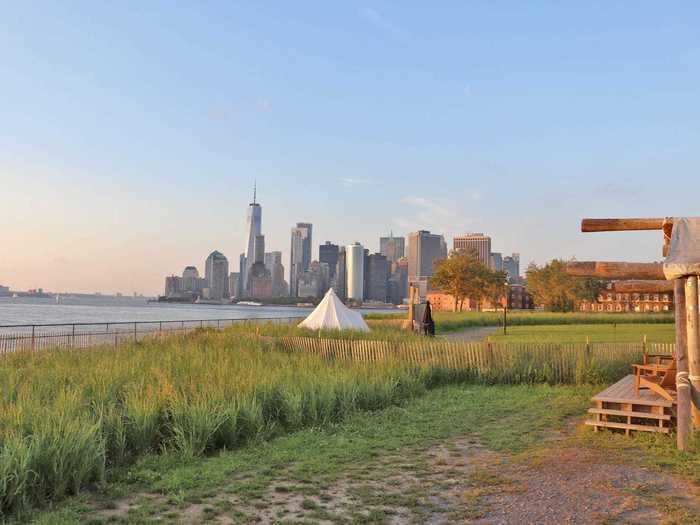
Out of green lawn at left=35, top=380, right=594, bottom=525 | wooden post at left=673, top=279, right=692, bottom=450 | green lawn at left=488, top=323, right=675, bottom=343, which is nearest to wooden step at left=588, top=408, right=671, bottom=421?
wooden post at left=673, top=279, right=692, bottom=450

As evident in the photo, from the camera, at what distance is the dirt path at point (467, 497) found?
17.4 ft

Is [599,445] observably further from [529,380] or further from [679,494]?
[529,380]

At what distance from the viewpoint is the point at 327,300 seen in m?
31.1

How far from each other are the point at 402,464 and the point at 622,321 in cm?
4883

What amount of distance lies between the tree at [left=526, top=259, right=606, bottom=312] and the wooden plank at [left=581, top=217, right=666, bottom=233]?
2887 inches

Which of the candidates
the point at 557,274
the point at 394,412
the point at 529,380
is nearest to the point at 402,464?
the point at 394,412

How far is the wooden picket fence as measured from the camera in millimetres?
14930

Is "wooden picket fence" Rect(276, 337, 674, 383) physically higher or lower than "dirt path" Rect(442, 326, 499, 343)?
higher

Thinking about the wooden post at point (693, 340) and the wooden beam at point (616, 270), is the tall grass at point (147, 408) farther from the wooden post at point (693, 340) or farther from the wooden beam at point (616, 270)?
the wooden post at point (693, 340)

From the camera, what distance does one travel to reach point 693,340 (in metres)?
7.88

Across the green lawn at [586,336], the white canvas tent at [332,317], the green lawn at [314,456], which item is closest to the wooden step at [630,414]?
the green lawn at [314,456]

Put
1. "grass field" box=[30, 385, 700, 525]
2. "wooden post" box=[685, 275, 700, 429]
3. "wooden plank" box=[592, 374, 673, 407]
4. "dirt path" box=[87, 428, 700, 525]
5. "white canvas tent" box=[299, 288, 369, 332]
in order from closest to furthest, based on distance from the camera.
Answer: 1. "dirt path" box=[87, 428, 700, 525]
2. "grass field" box=[30, 385, 700, 525]
3. "wooden post" box=[685, 275, 700, 429]
4. "wooden plank" box=[592, 374, 673, 407]
5. "white canvas tent" box=[299, 288, 369, 332]

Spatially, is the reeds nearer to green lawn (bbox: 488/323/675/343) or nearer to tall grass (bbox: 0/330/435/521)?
tall grass (bbox: 0/330/435/521)

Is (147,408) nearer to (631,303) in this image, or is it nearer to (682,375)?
(682,375)
